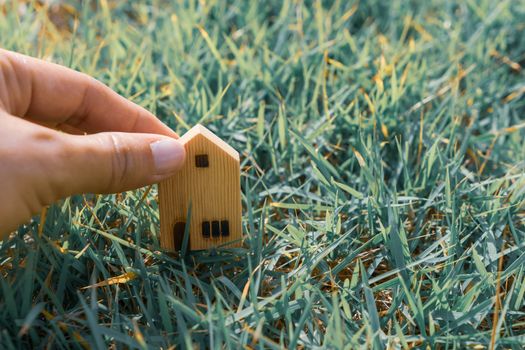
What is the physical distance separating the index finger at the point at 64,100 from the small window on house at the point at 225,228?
1.00 feet

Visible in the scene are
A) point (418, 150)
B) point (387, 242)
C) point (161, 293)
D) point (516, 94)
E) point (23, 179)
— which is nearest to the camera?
point (23, 179)

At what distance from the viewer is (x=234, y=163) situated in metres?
1.38

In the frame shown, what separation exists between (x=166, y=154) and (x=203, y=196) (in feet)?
0.53

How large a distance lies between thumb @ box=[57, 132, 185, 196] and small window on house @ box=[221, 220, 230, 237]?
187mm

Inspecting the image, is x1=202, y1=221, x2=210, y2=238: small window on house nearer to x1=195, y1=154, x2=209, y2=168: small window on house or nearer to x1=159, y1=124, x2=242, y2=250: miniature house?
x1=159, y1=124, x2=242, y2=250: miniature house

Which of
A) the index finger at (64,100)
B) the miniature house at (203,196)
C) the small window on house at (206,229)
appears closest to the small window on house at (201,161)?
the miniature house at (203,196)

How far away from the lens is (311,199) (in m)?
1.73

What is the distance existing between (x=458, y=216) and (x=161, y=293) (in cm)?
79

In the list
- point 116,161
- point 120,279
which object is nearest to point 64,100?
point 116,161

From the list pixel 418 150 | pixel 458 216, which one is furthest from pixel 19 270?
pixel 418 150

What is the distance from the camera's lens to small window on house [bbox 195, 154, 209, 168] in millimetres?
1381

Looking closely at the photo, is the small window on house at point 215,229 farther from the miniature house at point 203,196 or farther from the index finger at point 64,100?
the index finger at point 64,100

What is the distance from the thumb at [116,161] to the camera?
122 centimetres

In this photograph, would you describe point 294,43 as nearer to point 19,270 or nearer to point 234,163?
point 234,163
